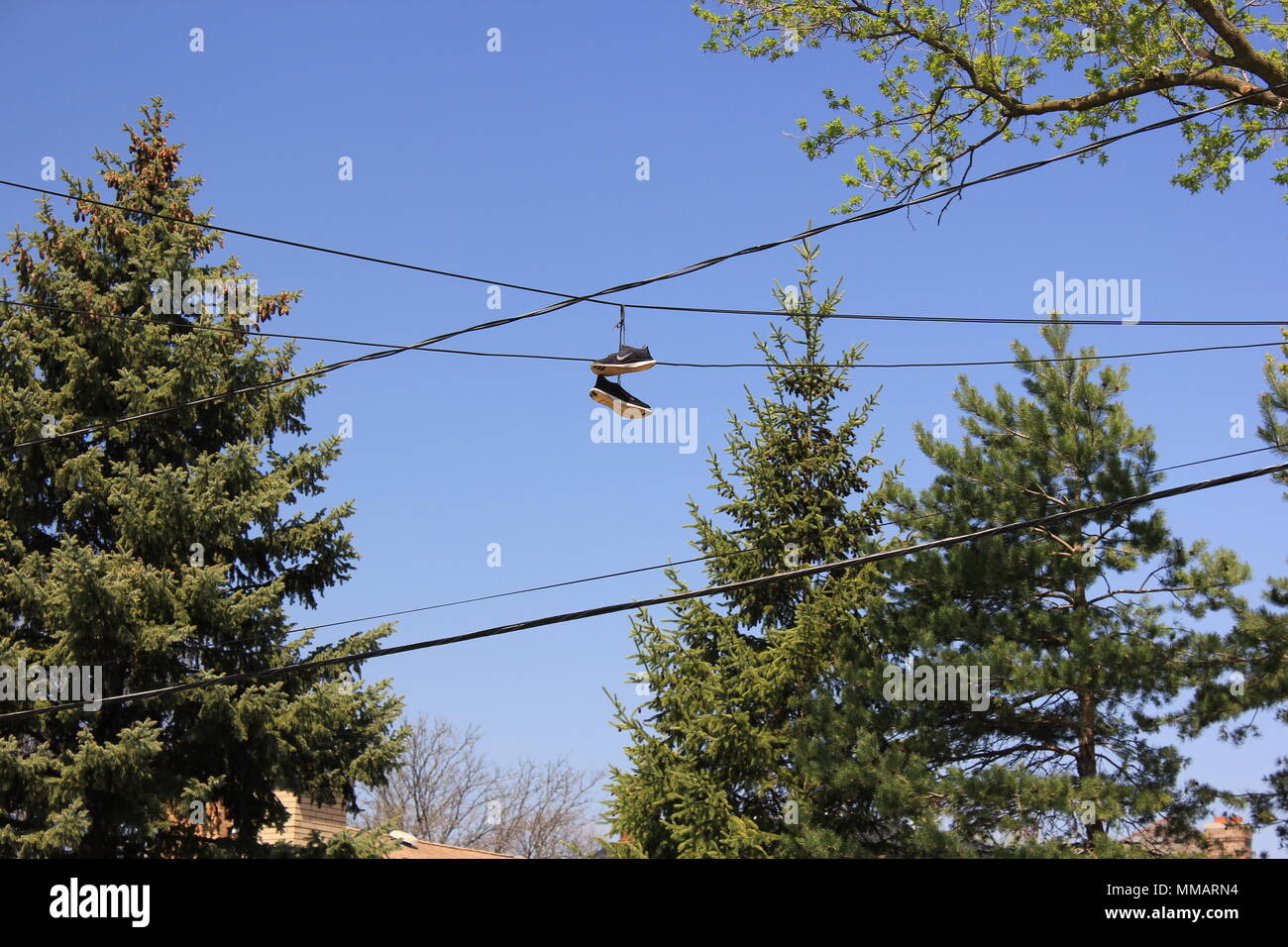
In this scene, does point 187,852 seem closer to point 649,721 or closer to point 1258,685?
point 649,721

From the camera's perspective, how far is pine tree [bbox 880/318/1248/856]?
12914mm

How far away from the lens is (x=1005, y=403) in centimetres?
1505

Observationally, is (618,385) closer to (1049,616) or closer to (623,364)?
(623,364)

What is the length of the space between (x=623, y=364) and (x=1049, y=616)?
6931 mm

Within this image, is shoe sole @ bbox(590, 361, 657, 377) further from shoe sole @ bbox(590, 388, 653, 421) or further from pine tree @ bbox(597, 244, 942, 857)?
pine tree @ bbox(597, 244, 942, 857)

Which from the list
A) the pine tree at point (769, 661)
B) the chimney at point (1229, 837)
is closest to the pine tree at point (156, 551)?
the pine tree at point (769, 661)

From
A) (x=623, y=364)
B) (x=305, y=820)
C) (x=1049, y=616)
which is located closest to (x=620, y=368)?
(x=623, y=364)

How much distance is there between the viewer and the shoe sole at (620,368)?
30.0 ft

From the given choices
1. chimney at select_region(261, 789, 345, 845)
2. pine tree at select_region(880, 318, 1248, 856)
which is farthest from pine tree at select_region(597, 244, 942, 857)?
chimney at select_region(261, 789, 345, 845)

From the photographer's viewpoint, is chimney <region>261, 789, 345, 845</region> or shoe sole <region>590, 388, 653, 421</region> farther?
chimney <region>261, 789, 345, 845</region>

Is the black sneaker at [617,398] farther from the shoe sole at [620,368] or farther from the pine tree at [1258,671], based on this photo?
the pine tree at [1258,671]

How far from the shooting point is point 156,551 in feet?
49.1

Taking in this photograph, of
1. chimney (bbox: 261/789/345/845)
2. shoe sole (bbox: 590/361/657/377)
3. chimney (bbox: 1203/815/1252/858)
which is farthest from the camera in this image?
chimney (bbox: 261/789/345/845)
